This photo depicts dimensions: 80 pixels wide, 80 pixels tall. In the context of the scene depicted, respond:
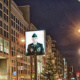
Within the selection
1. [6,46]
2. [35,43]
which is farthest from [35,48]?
[6,46]

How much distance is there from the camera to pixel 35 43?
26.5m

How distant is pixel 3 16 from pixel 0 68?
50.3 ft

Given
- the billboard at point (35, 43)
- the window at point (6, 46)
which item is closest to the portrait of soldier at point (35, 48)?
the billboard at point (35, 43)

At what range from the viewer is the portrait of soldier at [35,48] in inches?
1036

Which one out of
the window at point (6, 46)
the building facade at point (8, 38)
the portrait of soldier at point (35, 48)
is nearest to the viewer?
the portrait of soldier at point (35, 48)

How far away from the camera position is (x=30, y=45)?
26.7 meters

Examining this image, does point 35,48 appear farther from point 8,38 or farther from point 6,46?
point 8,38

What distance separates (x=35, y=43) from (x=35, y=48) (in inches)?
19.6

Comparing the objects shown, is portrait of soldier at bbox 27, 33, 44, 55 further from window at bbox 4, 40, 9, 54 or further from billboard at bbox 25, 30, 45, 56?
window at bbox 4, 40, 9, 54

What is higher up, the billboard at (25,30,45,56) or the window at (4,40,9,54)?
the window at (4,40,9,54)

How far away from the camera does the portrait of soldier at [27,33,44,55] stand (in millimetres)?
26312

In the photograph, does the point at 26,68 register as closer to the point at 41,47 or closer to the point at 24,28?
the point at 24,28

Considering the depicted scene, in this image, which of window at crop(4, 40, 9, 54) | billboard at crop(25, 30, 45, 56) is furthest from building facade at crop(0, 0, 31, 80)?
billboard at crop(25, 30, 45, 56)

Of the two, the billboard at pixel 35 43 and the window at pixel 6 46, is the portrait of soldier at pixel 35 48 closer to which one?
the billboard at pixel 35 43
